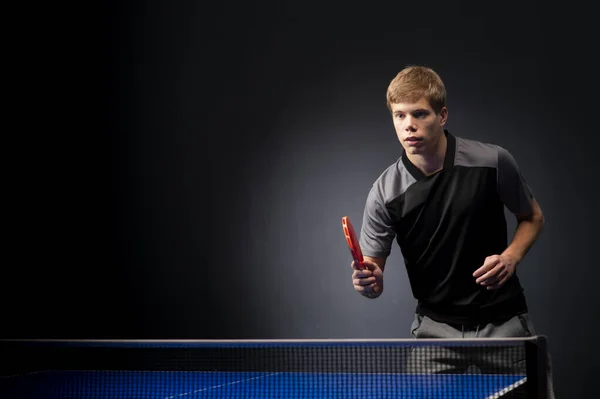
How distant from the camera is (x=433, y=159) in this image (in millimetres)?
2975

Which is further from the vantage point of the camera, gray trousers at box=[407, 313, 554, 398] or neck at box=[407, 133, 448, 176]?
neck at box=[407, 133, 448, 176]

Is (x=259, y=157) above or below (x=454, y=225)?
above

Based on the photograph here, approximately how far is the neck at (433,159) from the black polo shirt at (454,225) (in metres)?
0.02

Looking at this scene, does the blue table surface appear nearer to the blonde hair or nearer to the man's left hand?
the man's left hand

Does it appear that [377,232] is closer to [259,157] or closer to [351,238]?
[351,238]

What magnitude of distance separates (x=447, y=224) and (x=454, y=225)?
1.1 inches

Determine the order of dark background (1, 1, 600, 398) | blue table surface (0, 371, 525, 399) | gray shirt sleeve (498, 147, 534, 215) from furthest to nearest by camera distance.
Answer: dark background (1, 1, 600, 398) → gray shirt sleeve (498, 147, 534, 215) → blue table surface (0, 371, 525, 399)

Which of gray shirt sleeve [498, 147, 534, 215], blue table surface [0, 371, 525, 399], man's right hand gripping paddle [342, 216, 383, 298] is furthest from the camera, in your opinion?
gray shirt sleeve [498, 147, 534, 215]

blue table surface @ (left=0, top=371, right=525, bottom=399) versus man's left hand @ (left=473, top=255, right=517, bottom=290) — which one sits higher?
man's left hand @ (left=473, top=255, right=517, bottom=290)

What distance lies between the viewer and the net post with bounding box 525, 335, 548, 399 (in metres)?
1.76

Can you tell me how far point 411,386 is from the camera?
2.13 meters

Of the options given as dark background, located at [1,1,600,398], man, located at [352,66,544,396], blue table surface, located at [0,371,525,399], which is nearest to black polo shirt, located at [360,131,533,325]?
man, located at [352,66,544,396]

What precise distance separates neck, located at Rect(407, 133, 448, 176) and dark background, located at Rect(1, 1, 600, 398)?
1.46 metres

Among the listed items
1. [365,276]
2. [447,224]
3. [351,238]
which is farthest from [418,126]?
[351,238]
